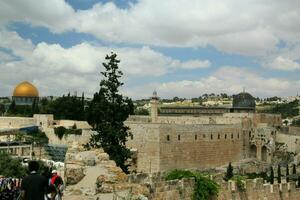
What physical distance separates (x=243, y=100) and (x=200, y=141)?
65.2ft

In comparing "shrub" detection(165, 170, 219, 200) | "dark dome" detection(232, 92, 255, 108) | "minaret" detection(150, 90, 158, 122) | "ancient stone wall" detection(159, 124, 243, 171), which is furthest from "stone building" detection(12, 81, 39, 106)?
"shrub" detection(165, 170, 219, 200)

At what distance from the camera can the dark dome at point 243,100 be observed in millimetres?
58375

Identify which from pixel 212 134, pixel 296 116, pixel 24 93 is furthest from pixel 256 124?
pixel 296 116

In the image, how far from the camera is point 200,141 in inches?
1578

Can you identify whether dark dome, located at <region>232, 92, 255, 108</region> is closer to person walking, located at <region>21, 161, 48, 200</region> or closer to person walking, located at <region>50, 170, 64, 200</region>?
person walking, located at <region>50, 170, 64, 200</region>

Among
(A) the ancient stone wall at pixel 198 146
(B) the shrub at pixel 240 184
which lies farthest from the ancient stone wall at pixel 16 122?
(B) the shrub at pixel 240 184

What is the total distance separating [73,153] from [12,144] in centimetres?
3349

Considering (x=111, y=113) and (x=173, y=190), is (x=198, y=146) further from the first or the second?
(x=173, y=190)

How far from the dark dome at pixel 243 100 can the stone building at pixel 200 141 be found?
6580 mm

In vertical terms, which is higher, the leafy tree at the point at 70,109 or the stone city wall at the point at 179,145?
the leafy tree at the point at 70,109

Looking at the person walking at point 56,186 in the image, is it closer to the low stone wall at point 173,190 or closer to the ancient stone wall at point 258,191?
the low stone wall at point 173,190

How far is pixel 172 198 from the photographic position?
1027 centimetres

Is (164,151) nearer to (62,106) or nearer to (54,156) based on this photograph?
(54,156)

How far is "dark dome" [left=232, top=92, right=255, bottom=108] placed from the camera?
192ft
